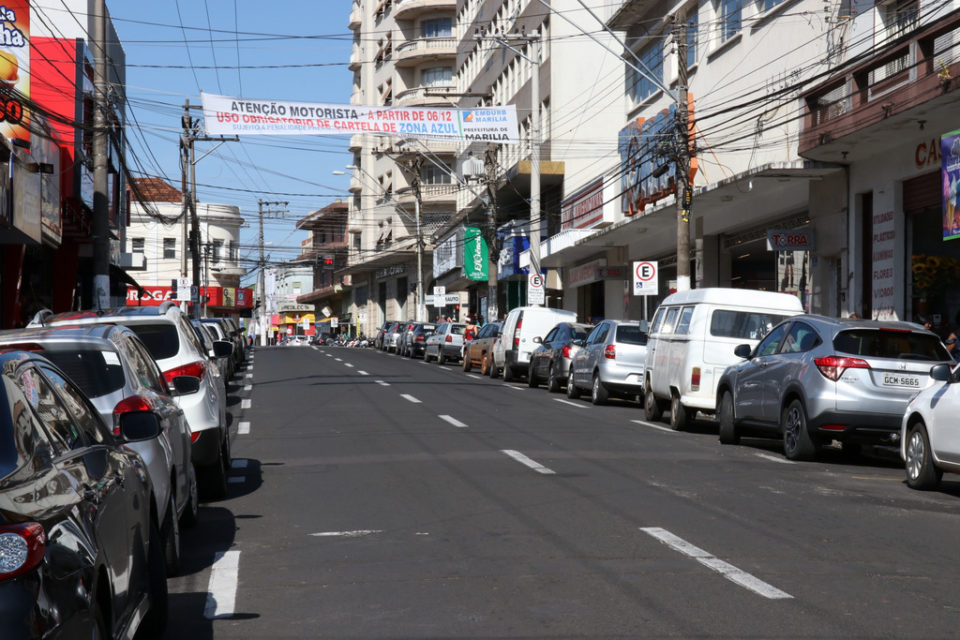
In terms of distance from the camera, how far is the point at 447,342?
143ft

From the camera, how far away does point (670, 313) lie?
18406 mm

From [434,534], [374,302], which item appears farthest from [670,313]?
[374,302]

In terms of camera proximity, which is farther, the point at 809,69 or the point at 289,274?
the point at 289,274

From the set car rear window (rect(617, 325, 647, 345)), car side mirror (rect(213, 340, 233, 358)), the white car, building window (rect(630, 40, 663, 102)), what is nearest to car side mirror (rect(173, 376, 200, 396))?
car side mirror (rect(213, 340, 233, 358))

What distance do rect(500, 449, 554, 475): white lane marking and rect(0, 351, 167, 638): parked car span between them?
6.45m

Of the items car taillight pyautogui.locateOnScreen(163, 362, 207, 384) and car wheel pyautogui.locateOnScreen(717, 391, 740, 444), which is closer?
car taillight pyautogui.locateOnScreen(163, 362, 207, 384)

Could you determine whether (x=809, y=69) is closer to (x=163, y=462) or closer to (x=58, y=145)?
(x=58, y=145)

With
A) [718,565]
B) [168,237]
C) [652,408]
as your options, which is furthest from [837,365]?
[168,237]

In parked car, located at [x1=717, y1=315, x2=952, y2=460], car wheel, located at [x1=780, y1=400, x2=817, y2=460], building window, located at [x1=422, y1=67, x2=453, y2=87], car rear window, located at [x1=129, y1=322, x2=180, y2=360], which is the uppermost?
building window, located at [x1=422, y1=67, x2=453, y2=87]

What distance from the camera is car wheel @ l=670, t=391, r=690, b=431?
1723 centimetres

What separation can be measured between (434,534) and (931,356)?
723cm

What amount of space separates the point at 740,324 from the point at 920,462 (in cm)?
593

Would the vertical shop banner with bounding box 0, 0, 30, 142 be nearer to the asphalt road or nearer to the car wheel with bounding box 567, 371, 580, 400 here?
the car wheel with bounding box 567, 371, 580, 400

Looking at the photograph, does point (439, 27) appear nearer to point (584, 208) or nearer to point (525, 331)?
point (584, 208)
